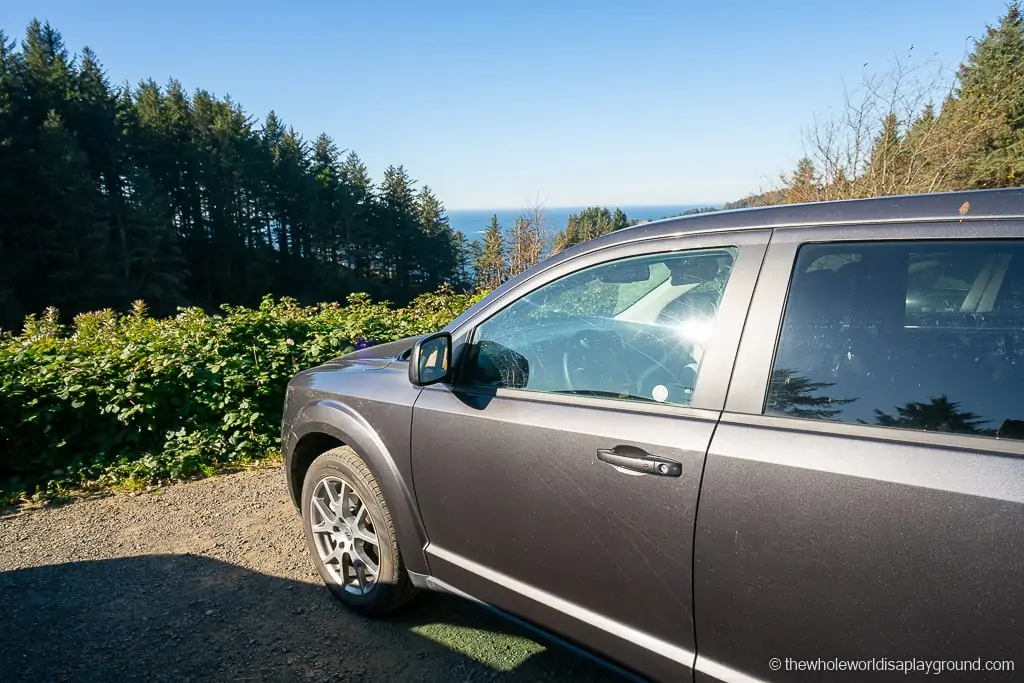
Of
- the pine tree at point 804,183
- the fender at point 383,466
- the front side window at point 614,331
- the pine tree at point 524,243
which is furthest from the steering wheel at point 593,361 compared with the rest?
the pine tree at point 804,183

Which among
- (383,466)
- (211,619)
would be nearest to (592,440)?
(383,466)

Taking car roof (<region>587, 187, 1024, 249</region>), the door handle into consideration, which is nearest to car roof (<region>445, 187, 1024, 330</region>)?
car roof (<region>587, 187, 1024, 249</region>)

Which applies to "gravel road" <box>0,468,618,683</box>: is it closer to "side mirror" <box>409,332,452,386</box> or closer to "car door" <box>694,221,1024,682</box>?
"side mirror" <box>409,332,452,386</box>

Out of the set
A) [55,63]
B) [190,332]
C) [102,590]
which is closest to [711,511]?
[102,590]

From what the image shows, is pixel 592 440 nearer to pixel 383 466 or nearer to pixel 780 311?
pixel 780 311

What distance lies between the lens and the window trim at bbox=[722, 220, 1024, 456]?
154 centimetres

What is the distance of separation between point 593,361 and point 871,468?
0.98 m

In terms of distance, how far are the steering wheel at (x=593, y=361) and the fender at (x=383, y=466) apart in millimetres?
878

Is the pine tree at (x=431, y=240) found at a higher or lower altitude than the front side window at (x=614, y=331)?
higher

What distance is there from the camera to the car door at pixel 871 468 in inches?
52.6

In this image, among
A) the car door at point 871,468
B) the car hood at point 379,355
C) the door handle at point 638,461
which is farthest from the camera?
the car hood at point 379,355

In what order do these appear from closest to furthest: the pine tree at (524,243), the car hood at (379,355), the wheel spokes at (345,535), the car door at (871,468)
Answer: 1. the car door at (871,468)
2. the wheel spokes at (345,535)
3. the car hood at (379,355)
4. the pine tree at (524,243)

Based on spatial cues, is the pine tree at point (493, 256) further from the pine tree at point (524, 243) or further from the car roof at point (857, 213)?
the car roof at point (857, 213)

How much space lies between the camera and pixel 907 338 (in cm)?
158
